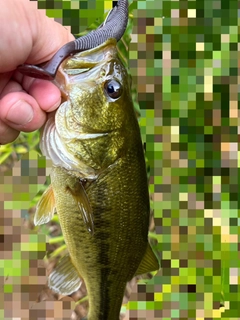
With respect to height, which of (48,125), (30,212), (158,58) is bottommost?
(30,212)

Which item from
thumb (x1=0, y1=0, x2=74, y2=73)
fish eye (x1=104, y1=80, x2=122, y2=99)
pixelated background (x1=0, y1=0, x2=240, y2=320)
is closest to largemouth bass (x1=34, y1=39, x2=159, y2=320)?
fish eye (x1=104, y1=80, x2=122, y2=99)

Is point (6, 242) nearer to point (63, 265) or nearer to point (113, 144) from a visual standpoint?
point (63, 265)

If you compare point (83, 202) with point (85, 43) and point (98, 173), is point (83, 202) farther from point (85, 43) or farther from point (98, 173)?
point (85, 43)

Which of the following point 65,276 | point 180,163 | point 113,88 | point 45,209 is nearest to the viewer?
point 113,88

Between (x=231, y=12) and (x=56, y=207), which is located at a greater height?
(x=231, y=12)

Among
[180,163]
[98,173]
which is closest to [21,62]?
[98,173]

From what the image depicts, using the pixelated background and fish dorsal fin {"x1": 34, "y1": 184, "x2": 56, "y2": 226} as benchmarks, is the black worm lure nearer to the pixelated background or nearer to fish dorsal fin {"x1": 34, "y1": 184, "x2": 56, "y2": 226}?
fish dorsal fin {"x1": 34, "y1": 184, "x2": 56, "y2": 226}

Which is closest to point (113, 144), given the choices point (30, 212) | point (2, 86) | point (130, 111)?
point (130, 111)
